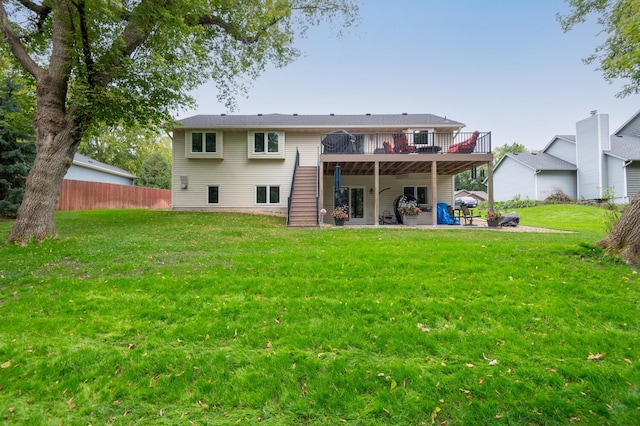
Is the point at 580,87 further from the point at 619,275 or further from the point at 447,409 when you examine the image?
the point at 447,409

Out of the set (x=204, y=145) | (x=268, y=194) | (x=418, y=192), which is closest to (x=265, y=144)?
(x=268, y=194)

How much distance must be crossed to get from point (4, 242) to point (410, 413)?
9.53 m

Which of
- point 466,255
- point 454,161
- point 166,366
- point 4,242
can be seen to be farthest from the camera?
point 454,161

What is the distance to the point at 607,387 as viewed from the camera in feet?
7.66

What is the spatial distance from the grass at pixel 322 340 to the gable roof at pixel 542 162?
22.7m

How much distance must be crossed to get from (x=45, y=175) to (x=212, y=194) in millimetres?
9033

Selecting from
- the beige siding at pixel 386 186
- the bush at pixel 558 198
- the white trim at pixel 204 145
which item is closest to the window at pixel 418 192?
the beige siding at pixel 386 186

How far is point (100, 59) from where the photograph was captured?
8312 mm

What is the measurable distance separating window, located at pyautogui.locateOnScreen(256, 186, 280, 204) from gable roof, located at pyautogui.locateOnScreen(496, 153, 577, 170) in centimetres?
2135

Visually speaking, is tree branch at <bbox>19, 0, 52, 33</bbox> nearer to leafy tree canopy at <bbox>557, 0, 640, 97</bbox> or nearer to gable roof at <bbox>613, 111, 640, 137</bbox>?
leafy tree canopy at <bbox>557, 0, 640, 97</bbox>

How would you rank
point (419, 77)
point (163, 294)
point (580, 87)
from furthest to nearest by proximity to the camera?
point (419, 77), point (580, 87), point (163, 294)

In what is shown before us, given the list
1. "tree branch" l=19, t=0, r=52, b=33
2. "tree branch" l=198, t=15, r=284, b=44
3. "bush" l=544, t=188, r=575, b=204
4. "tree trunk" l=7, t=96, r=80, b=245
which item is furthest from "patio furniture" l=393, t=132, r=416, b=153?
"bush" l=544, t=188, r=575, b=204

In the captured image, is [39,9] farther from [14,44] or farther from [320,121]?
[320,121]

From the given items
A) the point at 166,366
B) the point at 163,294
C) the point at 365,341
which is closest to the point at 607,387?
the point at 365,341
